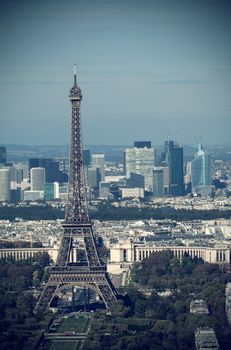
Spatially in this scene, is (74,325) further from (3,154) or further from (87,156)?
(3,154)

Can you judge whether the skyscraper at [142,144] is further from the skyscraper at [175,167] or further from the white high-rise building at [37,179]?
the white high-rise building at [37,179]

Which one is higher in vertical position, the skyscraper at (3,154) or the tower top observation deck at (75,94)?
A: the tower top observation deck at (75,94)

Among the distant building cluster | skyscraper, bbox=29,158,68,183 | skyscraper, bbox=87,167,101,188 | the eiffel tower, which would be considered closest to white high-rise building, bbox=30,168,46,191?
the distant building cluster

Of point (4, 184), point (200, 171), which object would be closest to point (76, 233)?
point (4, 184)

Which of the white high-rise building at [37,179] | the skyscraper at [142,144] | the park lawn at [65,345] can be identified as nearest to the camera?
the park lawn at [65,345]

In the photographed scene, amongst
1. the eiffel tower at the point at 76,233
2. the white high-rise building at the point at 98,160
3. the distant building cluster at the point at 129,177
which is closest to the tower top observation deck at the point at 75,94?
the eiffel tower at the point at 76,233

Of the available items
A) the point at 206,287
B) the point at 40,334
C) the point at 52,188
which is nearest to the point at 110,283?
the point at 206,287

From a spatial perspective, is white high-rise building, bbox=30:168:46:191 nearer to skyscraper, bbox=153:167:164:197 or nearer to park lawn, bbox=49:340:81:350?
skyscraper, bbox=153:167:164:197

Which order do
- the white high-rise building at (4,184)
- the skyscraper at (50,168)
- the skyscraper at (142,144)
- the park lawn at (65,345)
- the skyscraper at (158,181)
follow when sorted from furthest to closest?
the skyscraper at (142,144) → the skyscraper at (158,181) → the skyscraper at (50,168) → the white high-rise building at (4,184) → the park lawn at (65,345)
